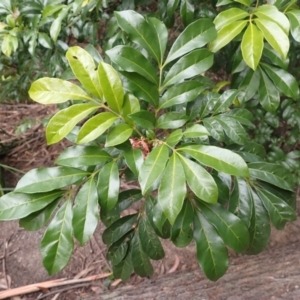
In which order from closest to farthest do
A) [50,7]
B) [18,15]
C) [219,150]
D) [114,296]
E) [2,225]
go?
1. [219,150]
2. [50,7]
3. [18,15]
4. [114,296]
5. [2,225]

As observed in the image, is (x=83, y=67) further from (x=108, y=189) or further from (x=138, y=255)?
(x=138, y=255)

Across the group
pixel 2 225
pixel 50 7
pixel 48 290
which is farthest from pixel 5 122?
pixel 50 7

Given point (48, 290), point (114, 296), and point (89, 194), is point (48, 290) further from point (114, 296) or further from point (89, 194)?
point (89, 194)

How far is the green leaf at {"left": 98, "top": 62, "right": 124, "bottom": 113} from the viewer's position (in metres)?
0.72

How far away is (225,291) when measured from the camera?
1172 mm

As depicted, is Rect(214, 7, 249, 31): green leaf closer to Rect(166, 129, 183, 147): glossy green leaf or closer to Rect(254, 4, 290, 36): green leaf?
Rect(254, 4, 290, 36): green leaf

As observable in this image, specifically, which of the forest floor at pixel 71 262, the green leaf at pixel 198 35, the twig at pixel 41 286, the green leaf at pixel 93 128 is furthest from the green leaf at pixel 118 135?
the twig at pixel 41 286

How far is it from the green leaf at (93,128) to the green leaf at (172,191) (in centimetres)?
16

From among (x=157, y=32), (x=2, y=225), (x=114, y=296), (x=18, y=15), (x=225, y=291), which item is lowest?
(x=2, y=225)

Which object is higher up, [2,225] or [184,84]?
[184,84]

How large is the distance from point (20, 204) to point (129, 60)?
0.41 meters

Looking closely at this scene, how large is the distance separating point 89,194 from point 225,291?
2.17ft

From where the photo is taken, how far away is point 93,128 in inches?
28.8

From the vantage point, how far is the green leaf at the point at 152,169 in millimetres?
666
